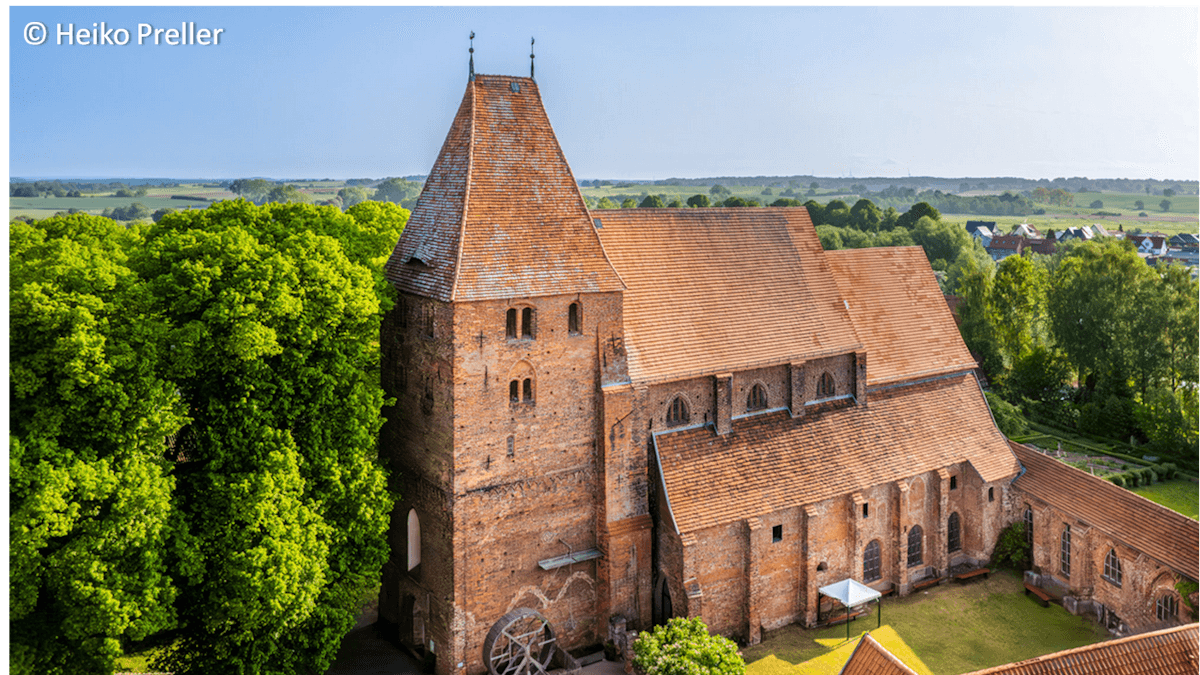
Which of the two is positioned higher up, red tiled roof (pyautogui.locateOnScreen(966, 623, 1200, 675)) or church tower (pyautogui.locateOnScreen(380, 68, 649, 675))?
church tower (pyautogui.locateOnScreen(380, 68, 649, 675))

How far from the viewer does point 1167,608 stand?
109 feet

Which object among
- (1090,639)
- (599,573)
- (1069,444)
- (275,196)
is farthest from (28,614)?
(275,196)

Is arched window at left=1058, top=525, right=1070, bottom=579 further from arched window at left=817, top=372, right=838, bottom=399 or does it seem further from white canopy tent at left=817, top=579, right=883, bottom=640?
arched window at left=817, top=372, right=838, bottom=399

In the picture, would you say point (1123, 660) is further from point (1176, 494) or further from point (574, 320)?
point (1176, 494)

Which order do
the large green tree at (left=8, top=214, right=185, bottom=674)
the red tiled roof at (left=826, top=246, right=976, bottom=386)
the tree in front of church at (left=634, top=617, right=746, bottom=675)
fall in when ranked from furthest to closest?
the red tiled roof at (left=826, top=246, right=976, bottom=386), the tree in front of church at (left=634, top=617, right=746, bottom=675), the large green tree at (left=8, top=214, right=185, bottom=674)

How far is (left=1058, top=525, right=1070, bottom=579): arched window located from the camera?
124 feet

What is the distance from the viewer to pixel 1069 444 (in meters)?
58.7

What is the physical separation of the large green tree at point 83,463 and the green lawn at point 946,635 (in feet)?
66.9

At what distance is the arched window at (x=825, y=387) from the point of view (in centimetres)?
3841

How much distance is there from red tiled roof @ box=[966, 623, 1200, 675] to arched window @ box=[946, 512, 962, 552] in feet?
47.8

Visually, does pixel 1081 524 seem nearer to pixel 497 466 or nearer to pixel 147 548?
pixel 497 466

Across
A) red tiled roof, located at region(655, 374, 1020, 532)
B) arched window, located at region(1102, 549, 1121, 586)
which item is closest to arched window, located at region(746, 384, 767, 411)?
red tiled roof, located at region(655, 374, 1020, 532)

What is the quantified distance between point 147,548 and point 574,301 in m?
14.9

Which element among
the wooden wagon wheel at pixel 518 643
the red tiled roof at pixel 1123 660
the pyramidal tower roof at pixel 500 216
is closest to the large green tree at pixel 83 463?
the pyramidal tower roof at pixel 500 216
